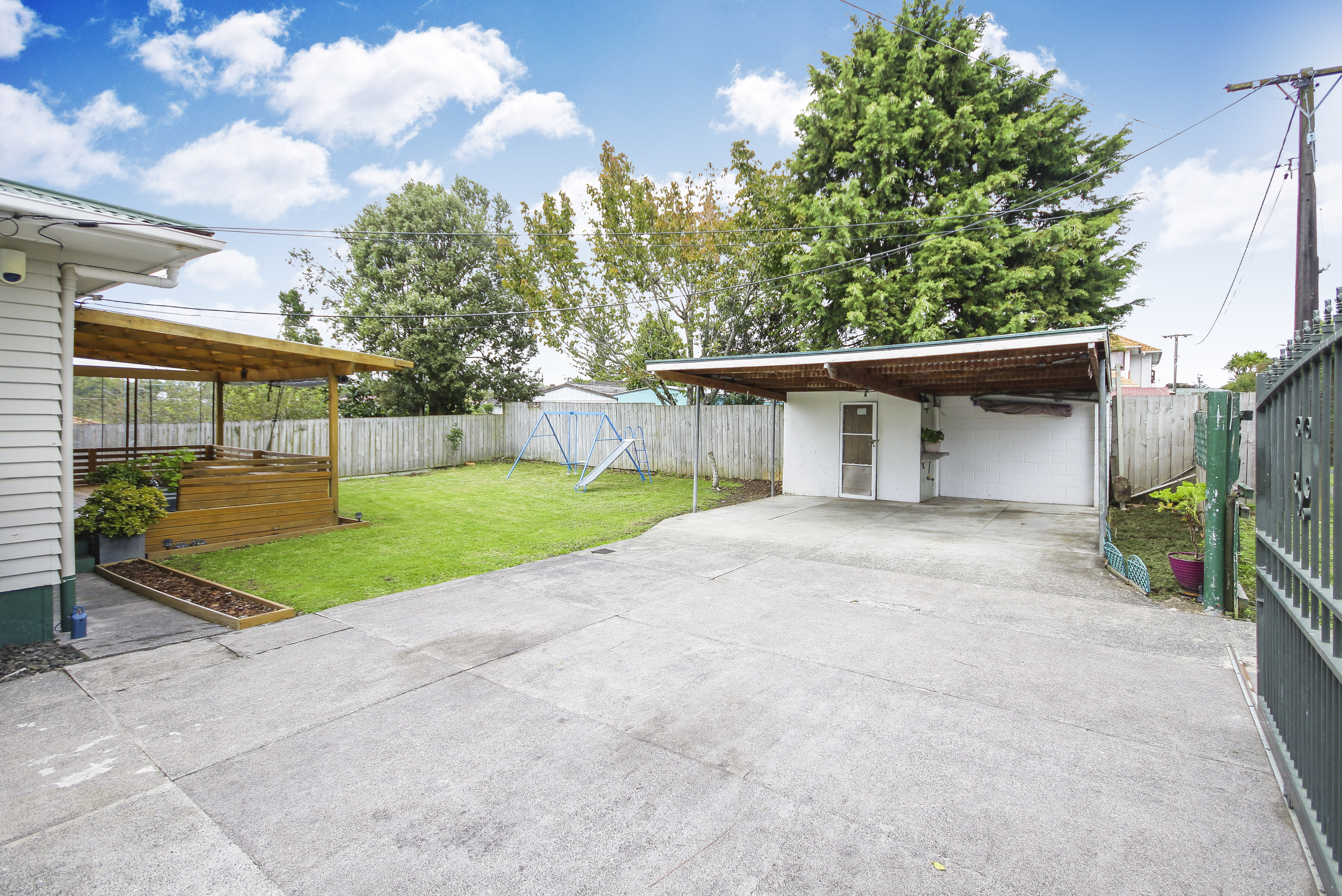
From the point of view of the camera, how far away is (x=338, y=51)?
11844 millimetres

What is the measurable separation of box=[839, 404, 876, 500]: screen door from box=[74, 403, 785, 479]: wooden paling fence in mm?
1923

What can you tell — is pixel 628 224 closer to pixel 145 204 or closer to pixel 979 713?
pixel 145 204

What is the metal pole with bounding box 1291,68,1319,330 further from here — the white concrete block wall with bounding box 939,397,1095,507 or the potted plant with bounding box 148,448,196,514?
the potted plant with bounding box 148,448,196,514

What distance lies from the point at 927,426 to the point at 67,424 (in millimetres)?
10845

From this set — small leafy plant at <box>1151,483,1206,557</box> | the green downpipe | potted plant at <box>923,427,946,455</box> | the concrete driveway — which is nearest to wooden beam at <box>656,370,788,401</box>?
potted plant at <box>923,427,946,455</box>

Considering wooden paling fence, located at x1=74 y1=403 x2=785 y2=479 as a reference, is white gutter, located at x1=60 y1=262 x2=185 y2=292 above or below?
above

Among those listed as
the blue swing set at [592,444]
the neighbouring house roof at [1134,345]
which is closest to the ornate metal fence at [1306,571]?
the blue swing set at [592,444]

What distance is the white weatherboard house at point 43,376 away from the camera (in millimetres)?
3896

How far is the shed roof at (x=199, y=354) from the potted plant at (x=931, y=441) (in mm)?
8425

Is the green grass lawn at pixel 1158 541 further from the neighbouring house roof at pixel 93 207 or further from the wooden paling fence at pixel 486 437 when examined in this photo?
the neighbouring house roof at pixel 93 207

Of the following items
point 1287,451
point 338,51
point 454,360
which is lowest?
point 1287,451

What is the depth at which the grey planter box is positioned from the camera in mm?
6191

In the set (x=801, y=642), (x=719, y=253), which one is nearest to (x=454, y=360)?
(x=719, y=253)

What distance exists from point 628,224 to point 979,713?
44.6 ft
